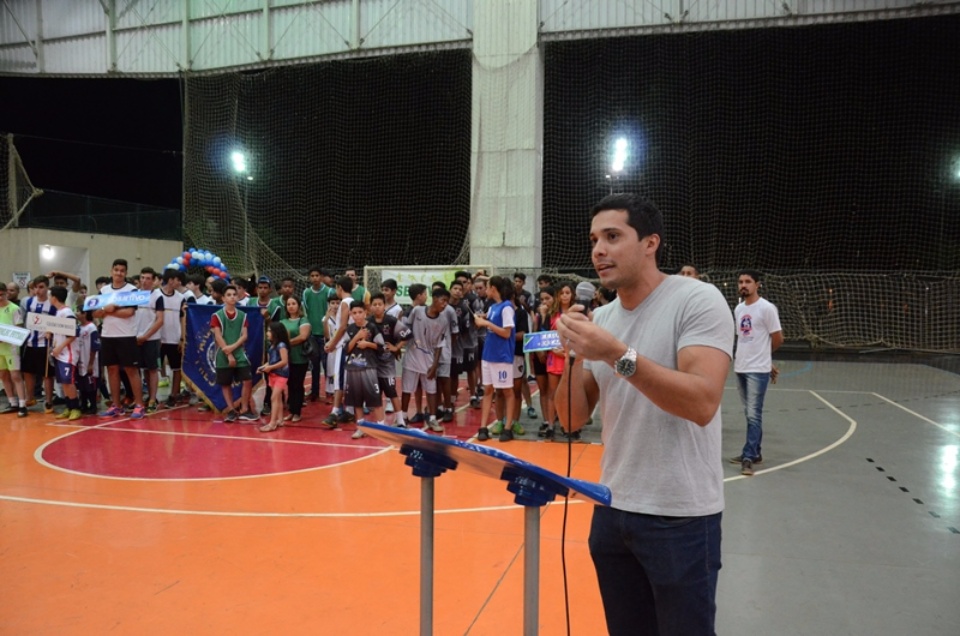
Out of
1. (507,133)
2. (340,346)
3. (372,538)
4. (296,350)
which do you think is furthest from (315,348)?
(507,133)

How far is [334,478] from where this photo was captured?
247 inches

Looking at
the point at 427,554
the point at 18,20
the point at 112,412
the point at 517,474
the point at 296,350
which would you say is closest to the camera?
the point at 517,474

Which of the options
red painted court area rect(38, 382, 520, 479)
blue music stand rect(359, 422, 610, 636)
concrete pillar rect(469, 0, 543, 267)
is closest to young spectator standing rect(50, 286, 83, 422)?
red painted court area rect(38, 382, 520, 479)

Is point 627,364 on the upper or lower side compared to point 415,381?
upper

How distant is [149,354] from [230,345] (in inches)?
61.2

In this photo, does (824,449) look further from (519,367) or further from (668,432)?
(668,432)

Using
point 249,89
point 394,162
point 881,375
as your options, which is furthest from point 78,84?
point 881,375

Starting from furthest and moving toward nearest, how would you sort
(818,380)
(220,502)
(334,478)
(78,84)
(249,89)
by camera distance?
(78,84)
(249,89)
(818,380)
(334,478)
(220,502)

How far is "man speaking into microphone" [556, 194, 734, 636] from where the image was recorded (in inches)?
70.1

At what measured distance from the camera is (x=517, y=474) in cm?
173

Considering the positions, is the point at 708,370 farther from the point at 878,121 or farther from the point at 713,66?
the point at 878,121

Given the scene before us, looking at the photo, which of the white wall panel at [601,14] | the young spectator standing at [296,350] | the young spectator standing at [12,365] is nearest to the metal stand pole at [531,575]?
the young spectator standing at [296,350]

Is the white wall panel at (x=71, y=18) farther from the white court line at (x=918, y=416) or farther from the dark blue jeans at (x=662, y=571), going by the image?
the dark blue jeans at (x=662, y=571)

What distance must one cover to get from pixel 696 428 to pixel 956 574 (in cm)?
342
